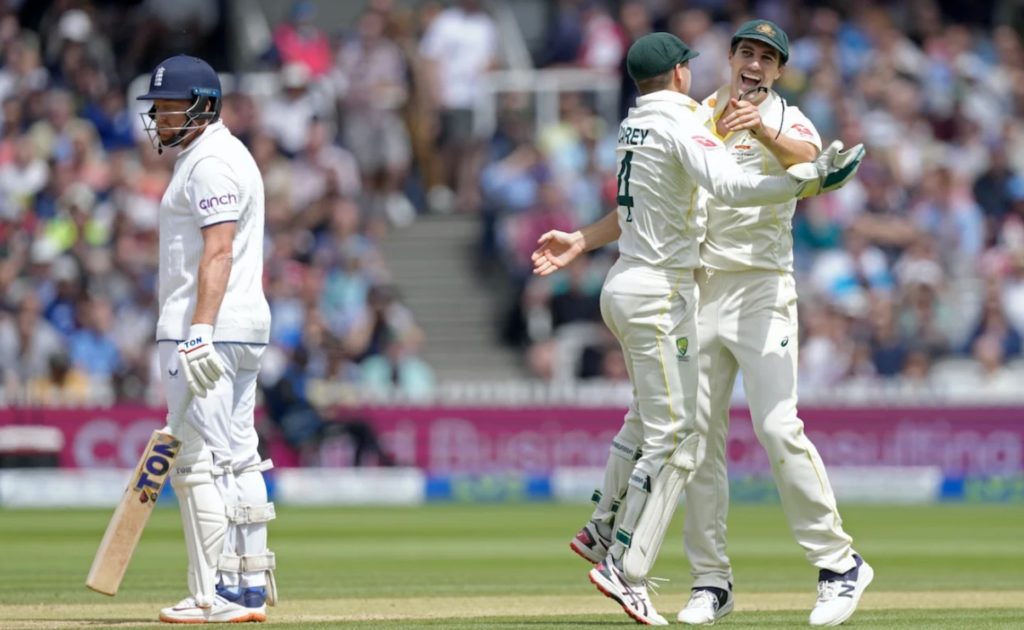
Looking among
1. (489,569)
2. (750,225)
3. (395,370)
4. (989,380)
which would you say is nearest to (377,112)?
(395,370)

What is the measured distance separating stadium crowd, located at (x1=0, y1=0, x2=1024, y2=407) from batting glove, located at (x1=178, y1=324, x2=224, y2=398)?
955cm

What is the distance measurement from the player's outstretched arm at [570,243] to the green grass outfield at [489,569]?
1.35 m

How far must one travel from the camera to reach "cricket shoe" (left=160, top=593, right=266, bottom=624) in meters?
7.36

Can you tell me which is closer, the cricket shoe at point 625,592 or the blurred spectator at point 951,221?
the cricket shoe at point 625,592

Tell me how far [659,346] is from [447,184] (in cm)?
1351

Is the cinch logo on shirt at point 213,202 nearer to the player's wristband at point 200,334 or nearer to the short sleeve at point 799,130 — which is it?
the player's wristband at point 200,334

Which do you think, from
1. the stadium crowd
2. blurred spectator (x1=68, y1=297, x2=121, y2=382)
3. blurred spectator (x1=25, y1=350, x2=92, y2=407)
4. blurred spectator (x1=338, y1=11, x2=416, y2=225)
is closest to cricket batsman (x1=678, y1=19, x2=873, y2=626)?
the stadium crowd

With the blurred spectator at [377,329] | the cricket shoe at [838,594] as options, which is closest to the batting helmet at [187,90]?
the cricket shoe at [838,594]

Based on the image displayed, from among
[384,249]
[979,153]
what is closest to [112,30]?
[384,249]

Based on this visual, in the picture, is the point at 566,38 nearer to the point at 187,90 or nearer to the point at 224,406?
the point at 187,90

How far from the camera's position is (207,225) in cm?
726

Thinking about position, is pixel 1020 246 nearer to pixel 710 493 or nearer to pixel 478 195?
pixel 478 195

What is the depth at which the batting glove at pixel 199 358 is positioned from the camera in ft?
23.4

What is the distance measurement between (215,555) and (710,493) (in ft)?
6.04
